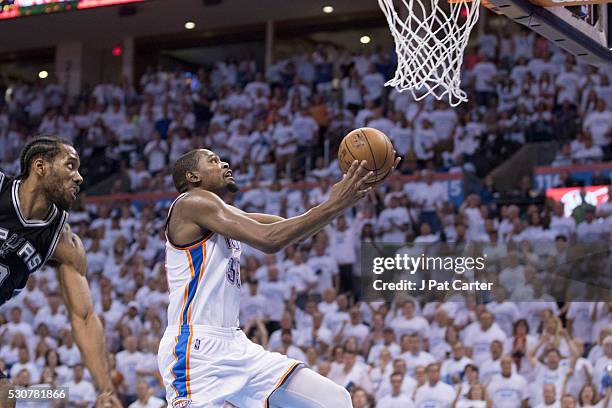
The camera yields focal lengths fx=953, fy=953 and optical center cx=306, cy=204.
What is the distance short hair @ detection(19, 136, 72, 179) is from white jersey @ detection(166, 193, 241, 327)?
2.25ft

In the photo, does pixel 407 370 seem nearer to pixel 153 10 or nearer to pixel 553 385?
pixel 553 385

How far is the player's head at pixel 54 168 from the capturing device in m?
4.25

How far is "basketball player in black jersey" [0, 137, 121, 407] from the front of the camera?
4227mm

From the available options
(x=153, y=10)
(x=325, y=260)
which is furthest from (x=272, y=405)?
(x=153, y=10)

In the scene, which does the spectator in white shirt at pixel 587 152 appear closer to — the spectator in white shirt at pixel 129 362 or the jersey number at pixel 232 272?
the spectator in white shirt at pixel 129 362

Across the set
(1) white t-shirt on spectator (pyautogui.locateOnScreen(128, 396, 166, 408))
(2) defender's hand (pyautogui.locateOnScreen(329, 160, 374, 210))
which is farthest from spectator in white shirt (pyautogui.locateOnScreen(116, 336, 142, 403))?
(2) defender's hand (pyautogui.locateOnScreen(329, 160, 374, 210))

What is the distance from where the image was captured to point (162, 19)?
60.4 feet

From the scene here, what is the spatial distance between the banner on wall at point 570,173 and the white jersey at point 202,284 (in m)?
6.92

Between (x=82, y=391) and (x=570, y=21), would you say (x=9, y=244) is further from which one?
(x=82, y=391)

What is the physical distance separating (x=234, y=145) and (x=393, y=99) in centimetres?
247

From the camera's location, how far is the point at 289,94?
14883 millimetres

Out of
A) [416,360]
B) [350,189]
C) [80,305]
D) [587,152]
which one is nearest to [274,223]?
[350,189]

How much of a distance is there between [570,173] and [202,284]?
7.41m

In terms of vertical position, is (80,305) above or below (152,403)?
above
